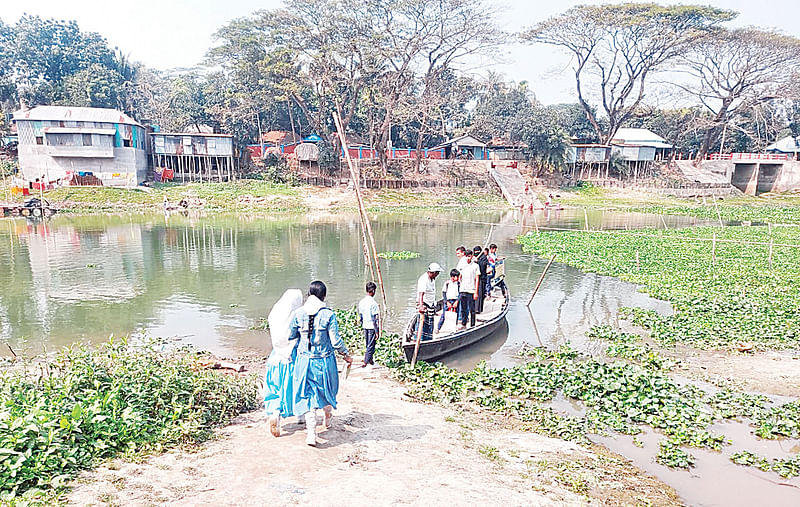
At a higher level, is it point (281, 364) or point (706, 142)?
point (706, 142)

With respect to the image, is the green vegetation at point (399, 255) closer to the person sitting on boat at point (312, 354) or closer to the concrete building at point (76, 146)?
the person sitting on boat at point (312, 354)

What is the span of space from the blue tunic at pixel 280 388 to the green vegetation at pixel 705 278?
8.72m

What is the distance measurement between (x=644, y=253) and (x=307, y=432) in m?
19.5

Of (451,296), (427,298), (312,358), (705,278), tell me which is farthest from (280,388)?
(705,278)

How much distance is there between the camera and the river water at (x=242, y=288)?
10.8 meters

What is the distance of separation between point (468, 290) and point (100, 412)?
6.99m

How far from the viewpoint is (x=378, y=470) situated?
5551mm

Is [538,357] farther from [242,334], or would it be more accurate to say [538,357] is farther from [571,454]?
[242,334]

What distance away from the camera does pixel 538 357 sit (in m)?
10.9

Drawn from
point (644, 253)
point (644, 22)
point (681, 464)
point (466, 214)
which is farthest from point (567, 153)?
point (681, 464)

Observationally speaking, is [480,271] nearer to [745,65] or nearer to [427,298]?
[427,298]

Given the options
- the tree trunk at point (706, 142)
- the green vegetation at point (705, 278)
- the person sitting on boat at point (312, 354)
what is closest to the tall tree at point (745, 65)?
the tree trunk at point (706, 142)

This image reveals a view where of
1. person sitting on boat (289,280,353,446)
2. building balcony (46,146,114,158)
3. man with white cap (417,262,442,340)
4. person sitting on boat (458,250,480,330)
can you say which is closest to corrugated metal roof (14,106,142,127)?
building balcony (46,146,114,158)

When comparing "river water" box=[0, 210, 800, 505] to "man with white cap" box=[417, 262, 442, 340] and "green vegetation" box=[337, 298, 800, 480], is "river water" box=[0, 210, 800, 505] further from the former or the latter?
"man with white cap" box=[417, 262, 442, 340]
